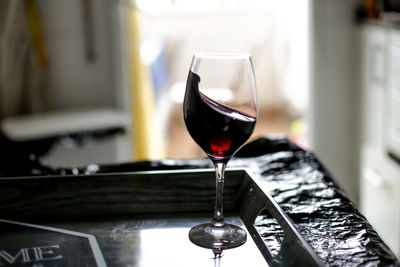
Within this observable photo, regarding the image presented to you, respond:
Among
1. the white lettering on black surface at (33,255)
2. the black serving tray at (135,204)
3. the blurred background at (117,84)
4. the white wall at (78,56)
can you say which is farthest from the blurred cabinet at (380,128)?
the white lettering on black surface at (33,255)

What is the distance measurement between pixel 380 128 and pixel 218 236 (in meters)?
1.87

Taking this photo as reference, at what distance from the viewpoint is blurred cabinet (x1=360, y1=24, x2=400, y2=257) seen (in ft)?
7.35

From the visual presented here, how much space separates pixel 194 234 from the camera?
72cm

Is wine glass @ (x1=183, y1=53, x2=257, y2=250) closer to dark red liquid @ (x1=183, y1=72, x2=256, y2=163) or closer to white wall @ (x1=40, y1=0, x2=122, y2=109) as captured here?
dark red liquid @ (x1=183, y1=72, x2=256, y2=163)

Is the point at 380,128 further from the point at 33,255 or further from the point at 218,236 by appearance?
the point at 33,255

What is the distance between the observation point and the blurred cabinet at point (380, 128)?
7.35ft

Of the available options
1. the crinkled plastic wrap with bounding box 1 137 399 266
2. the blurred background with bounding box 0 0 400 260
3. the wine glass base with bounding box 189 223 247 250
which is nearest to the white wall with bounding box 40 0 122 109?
the blurred background with bounding box 0 0 400 260

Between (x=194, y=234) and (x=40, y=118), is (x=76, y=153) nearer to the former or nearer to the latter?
(x=40, y=118)

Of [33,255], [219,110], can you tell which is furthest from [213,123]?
[33,255]

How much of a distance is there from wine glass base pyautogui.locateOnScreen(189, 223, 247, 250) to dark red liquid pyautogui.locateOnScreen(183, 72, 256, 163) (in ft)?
0.29

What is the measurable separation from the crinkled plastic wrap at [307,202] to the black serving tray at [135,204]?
0.15 ft

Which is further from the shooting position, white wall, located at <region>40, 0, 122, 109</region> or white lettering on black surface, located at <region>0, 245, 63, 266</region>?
white wall, located at <region>40, 0, 122, 109</region>

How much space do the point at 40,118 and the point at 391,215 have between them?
1.57m

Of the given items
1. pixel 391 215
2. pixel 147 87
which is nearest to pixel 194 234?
pixel 391 215
